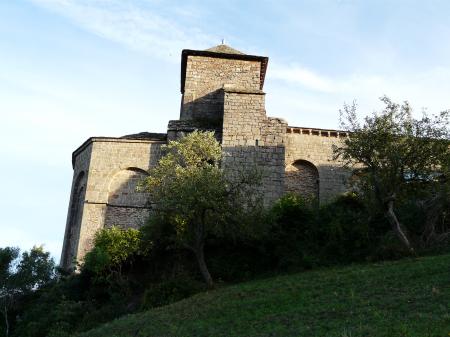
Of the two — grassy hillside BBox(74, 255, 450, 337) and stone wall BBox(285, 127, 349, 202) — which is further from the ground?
stone wall BBox(285, 127, 349, 202)

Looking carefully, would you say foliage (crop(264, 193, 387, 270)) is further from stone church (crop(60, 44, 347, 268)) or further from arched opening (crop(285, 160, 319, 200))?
arched opening (crop(285, 160, 319, 200))

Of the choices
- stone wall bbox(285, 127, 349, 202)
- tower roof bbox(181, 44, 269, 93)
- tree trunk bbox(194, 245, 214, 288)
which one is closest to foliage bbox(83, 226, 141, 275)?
tree trunk bbox(194, 245, 214, 288)

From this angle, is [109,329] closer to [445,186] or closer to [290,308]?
[290,308]

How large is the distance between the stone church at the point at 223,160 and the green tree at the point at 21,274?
1.39 meters

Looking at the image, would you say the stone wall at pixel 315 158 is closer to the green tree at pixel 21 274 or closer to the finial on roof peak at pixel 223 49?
the finial on roof peak at pixel 223 49

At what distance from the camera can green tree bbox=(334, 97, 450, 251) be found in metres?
19.9

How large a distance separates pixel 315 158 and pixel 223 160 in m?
5.84

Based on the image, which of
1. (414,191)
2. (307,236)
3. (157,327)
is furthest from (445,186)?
(157,327)

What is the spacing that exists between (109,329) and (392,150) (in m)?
10.9

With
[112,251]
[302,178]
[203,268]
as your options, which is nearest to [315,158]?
[302,178]

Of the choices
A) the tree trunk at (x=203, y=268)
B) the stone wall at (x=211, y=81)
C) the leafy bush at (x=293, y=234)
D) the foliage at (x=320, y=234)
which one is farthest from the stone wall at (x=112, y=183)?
the tree trunk at (x=203, y=268)

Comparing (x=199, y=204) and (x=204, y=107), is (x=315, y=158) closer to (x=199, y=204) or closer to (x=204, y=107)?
(x=204, y=107)

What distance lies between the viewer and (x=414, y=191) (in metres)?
20.4

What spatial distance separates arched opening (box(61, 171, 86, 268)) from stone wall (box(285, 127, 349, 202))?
10.4 meters
